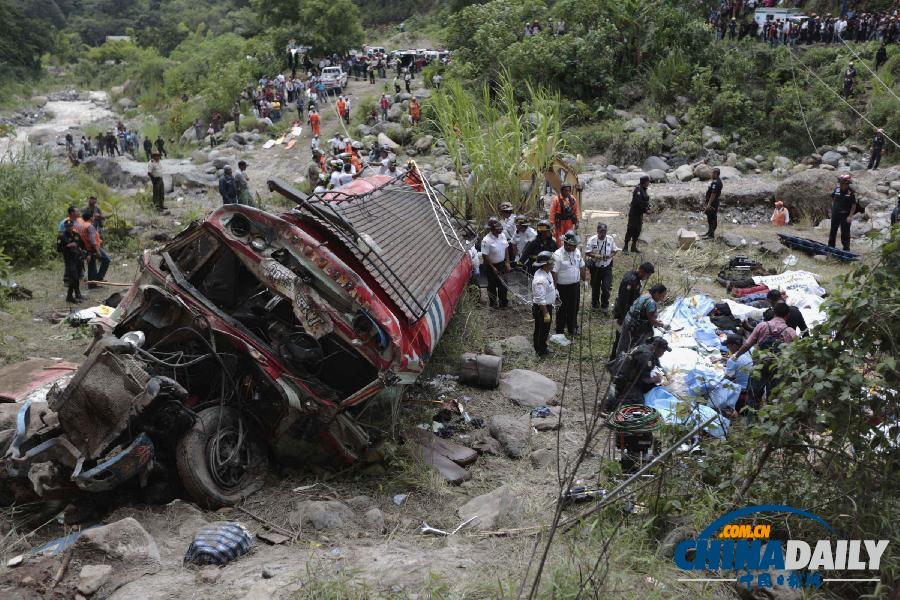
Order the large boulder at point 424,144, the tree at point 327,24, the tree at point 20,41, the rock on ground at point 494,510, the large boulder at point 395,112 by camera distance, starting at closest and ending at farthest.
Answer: the rock on ground at point 494,510 < the large boulder at point 424,144 < the large boulder at point 395,112 < the tree at point 327,24 < the tree at point 20,41

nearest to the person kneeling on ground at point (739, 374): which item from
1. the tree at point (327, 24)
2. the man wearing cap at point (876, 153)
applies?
the man wearing cap at point (876, 153)

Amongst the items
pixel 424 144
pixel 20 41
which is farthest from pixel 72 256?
pixel 20 41

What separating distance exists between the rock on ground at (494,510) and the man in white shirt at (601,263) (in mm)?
4665

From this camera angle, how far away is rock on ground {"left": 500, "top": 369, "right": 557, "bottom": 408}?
764 centimetres

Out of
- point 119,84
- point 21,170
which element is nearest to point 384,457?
point 21,170

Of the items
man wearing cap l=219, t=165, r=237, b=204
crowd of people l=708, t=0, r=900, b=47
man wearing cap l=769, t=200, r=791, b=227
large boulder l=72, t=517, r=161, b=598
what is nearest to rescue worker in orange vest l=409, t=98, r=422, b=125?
crowd of people l=708, t=0, r=900, b=47

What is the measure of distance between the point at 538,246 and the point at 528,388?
8.90 feet

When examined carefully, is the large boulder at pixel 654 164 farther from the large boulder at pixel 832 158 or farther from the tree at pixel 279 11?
the tree at pixel 279 11

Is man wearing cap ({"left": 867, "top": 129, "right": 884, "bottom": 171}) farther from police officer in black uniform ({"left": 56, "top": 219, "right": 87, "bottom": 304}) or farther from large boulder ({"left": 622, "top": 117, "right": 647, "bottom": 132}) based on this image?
police officer in black uniform ({"left": 56, "top": 219, "right": 87, "bottom": 304})

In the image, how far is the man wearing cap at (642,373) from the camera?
6.39m

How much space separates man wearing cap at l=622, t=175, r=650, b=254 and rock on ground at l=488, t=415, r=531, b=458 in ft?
18.6

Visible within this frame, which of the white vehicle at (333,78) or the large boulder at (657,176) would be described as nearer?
the large boulder at (657,176)

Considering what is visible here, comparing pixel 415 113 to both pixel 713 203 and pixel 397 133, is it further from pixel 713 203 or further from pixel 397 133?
pixel 713 203

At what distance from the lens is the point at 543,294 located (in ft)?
27.6
